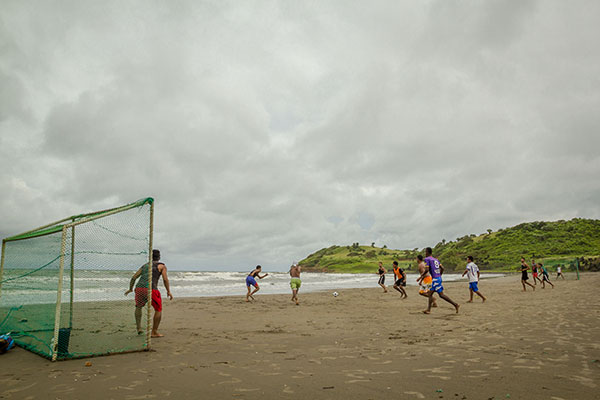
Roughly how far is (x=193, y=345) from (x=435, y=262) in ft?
32.0

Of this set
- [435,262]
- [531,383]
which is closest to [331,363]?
[531,383]

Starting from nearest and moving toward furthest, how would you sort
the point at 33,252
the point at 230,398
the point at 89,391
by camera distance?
1. the point at 230,398
2. the point at 89,391
3. the point at 33,252

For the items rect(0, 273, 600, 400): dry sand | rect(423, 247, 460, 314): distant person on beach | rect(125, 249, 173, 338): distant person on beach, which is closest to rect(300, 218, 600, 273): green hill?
rect(423, 247, 460, 314): distant person on beach

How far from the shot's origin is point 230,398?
4449 millimetres

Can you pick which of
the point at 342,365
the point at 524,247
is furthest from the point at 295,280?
the point at 524,247

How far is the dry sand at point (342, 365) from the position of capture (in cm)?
462

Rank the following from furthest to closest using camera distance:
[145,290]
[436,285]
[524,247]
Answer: [524,247] < [436,285] < [145,290]

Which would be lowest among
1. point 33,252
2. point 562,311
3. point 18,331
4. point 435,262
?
point 562,311

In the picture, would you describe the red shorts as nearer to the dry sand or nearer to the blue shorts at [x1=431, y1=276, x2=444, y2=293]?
the dry sand

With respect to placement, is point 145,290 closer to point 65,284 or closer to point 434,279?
point 65,284

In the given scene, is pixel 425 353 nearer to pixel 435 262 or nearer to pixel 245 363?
pixel 245 363

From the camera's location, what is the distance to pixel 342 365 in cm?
598

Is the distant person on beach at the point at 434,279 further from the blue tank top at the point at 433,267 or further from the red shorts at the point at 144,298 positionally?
the red shorts at the point at 144,298

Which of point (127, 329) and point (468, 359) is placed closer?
point (468, 359)
